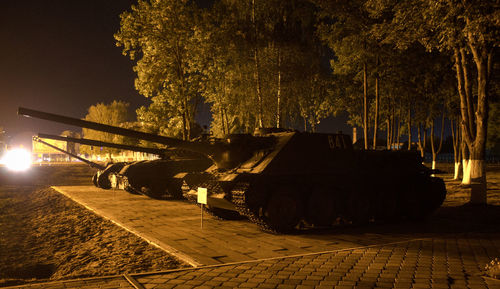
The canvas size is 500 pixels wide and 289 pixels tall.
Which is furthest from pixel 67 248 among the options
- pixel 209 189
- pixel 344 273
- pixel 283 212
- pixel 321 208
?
pixel 344 273

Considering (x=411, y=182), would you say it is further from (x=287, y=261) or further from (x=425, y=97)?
(x=425, y=97)

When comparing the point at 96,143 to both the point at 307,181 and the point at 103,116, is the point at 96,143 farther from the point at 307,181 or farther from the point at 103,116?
the point at 103,116

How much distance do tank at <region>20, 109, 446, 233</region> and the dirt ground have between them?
6.06 ft

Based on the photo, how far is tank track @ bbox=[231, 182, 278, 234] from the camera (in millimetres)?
9109

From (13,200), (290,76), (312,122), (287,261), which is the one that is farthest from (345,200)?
(312,122)

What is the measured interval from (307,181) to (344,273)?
4.41 meters

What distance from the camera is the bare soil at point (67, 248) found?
684 cm

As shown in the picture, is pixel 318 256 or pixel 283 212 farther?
pixel 283 212

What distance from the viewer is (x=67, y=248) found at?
927 cm

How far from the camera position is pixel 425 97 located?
27.2 m

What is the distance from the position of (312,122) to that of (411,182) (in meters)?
19.7

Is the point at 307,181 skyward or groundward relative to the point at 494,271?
skyward

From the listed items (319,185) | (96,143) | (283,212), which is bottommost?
(283,212)

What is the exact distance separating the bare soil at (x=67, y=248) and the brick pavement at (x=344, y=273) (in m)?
0.78
